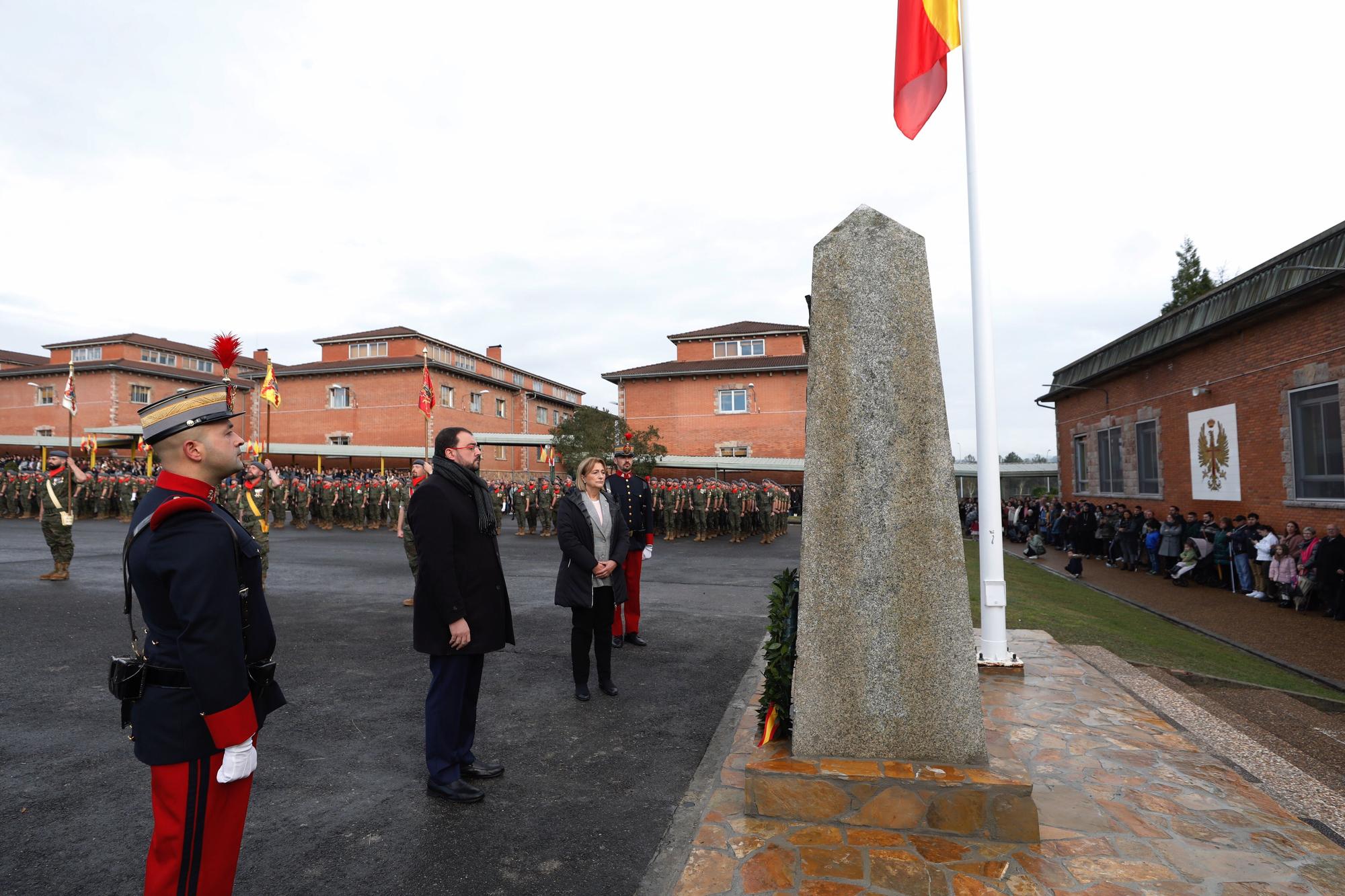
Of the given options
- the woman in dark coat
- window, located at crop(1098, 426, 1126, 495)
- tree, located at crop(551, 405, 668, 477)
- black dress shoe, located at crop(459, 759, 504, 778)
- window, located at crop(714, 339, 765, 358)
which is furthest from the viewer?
window, located at crop(714, 339, 765, 358)

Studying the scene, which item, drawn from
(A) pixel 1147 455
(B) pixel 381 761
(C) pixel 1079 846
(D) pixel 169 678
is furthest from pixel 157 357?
(C) pixel 1079 846

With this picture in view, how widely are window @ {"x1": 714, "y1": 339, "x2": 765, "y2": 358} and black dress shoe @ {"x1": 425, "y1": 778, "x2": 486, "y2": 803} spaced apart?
37.6 meters

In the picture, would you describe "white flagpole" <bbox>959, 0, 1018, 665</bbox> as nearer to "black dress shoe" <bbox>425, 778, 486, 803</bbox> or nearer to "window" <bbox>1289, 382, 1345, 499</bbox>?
"black dress shoe" <bbox>425, 778, 486, 803</bbox>

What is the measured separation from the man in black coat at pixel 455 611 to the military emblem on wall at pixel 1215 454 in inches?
677

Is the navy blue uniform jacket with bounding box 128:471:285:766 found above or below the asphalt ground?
above

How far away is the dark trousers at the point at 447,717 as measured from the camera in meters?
3.65

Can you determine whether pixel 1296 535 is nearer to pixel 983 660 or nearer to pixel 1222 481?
pixel 1222 481

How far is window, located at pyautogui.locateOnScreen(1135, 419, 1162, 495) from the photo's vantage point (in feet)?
62.6

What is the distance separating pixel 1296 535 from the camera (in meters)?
12.4

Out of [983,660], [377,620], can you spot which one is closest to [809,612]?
[983,660]

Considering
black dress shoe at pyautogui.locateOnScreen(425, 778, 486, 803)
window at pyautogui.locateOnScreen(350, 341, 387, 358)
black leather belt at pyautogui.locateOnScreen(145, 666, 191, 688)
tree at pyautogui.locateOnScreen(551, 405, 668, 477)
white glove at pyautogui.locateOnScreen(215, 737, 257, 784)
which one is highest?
window at pyautogui.locateOnScreen(350, 341, 387, 358)

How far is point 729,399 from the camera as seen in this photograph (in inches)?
1534

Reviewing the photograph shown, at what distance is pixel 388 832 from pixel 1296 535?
613 inches

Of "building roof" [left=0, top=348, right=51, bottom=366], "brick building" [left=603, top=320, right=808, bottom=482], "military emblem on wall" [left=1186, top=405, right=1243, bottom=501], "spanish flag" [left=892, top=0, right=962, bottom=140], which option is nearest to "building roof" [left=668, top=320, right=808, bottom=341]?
"brick building" [left=603, top=320, right=808, bottom=482]
